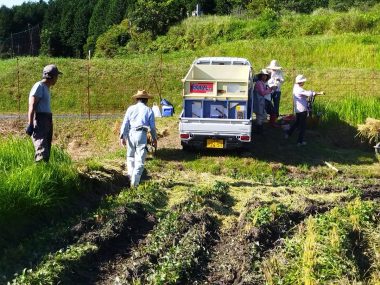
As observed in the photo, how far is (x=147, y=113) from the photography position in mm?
8953

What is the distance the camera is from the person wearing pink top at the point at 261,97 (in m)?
12.6

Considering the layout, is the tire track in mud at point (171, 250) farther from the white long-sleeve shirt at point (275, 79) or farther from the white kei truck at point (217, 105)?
the white long-sleeve shirt at point (275, 79)

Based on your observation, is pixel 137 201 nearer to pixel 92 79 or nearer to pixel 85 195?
pixel 85 195

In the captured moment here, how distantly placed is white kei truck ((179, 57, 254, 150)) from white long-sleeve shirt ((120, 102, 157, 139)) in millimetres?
2288

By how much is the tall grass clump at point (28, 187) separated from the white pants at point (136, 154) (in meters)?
1.04

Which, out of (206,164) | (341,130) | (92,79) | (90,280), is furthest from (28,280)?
(92,79)

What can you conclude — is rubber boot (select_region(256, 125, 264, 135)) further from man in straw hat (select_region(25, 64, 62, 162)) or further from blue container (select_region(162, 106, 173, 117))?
man in straw hat (select_region(25, 64, 62, 162))

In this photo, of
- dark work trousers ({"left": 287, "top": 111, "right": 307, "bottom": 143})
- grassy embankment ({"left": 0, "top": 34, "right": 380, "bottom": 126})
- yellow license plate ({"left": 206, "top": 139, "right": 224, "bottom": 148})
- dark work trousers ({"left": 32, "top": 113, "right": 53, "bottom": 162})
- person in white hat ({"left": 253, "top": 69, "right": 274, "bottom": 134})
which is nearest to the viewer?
dark work trousers ({"left": 32, "top": 113, "right": 53, "bottom": 162})

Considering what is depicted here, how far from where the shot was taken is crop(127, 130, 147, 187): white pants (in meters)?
8.83

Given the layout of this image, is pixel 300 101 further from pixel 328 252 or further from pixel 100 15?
pixel 100 15

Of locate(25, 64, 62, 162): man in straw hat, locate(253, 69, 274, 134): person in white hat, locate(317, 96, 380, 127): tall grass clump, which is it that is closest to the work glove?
locate(25, 64, 62, 162): man in straw hat

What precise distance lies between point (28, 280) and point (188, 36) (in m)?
25.7

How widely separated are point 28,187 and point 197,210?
2084 millimetres

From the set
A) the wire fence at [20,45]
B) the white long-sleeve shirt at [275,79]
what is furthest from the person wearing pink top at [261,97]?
the wire fence at [20,45]
